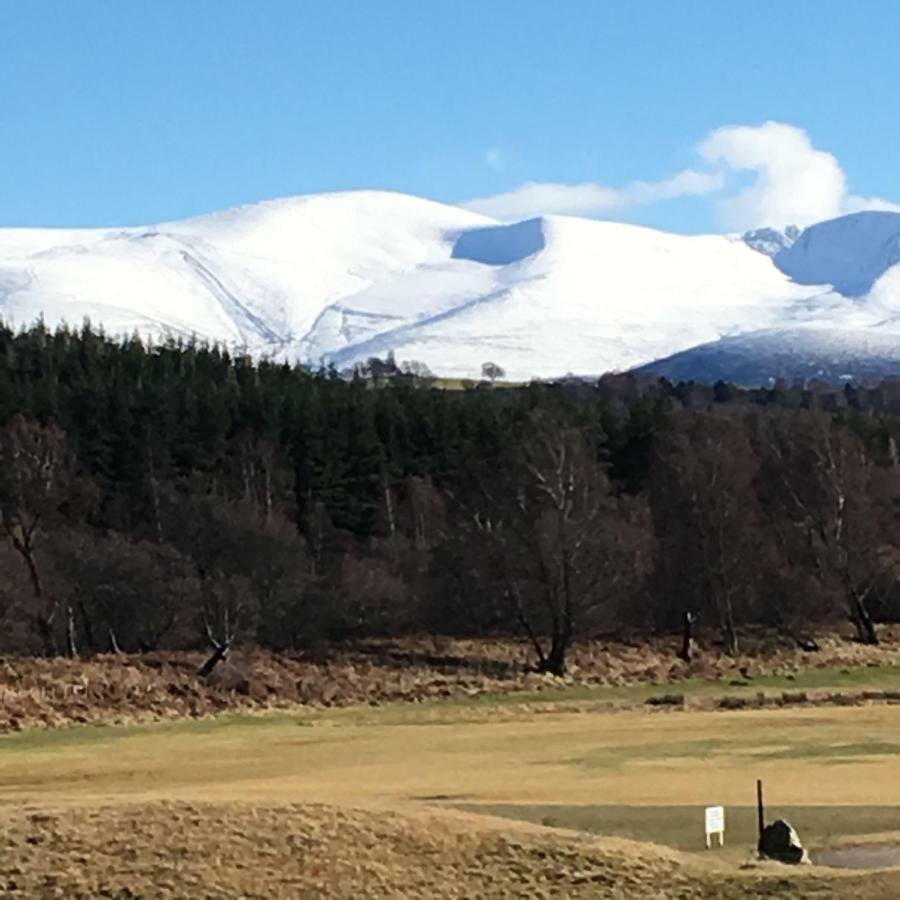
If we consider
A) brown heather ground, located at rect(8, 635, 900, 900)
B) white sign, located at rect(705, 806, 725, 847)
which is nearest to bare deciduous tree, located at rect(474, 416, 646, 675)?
brown heather ground, located at rect(8, 635, 900, 900)

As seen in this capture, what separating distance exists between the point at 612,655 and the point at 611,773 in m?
37.5

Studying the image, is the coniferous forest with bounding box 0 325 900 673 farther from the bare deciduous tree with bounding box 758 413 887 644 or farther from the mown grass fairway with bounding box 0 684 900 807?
the mown grass fairway with bounding box 0 684 900 807

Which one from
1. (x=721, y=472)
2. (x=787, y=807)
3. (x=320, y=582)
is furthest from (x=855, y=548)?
(x=787, y=807)

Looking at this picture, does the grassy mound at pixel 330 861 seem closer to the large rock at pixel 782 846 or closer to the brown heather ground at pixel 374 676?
the large rock at pixel 782 846

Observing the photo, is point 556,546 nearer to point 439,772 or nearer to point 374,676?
point 374,676

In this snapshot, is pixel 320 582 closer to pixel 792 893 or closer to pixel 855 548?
pixel 855 548

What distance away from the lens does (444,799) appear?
4262 centimetres

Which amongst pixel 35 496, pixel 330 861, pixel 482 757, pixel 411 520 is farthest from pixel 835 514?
pixel 330 861

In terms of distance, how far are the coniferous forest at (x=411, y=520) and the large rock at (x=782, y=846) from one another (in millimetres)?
45893

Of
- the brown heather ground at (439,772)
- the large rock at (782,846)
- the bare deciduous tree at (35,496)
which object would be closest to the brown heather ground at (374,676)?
the brown heather ground at (439,772)

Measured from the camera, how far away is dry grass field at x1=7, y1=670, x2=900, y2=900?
93.6 ft

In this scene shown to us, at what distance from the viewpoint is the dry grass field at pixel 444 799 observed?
28516 millimetres

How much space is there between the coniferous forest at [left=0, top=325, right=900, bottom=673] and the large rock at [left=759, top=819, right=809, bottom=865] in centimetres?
4589

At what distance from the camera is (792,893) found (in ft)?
92.1
